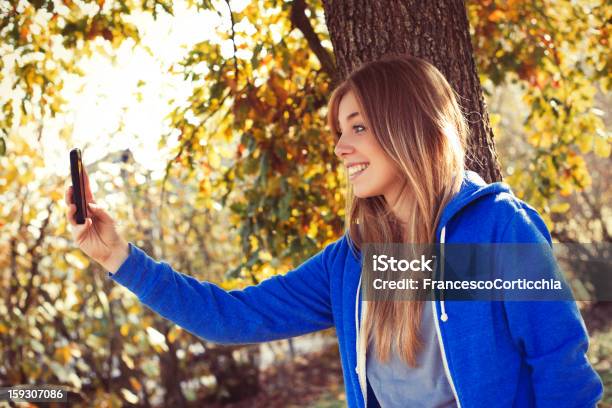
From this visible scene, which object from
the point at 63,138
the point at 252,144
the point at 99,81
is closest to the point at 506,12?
the point at 252,144

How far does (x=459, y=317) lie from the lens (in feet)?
6.04

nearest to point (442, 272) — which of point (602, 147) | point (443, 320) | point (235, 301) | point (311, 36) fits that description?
point (443, 320)

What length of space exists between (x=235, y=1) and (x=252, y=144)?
82cm

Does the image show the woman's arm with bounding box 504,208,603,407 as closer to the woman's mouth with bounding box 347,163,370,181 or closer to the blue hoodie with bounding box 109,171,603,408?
the blue hoodie with bounding box 109,171,603,408

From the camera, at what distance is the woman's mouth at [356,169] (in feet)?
6.77

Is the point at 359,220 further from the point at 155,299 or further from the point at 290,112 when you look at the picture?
the point at 290,112

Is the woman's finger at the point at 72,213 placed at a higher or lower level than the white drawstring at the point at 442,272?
higher

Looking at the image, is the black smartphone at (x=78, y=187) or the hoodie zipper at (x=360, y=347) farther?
the black smartphone at (x=78, y=187)

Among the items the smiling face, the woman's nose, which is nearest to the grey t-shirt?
the smiling face

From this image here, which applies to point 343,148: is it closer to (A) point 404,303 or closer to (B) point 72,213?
(A) point 404,303

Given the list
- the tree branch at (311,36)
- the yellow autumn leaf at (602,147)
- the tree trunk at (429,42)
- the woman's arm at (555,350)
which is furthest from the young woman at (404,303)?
the yellow autumn leaf at (602,147)

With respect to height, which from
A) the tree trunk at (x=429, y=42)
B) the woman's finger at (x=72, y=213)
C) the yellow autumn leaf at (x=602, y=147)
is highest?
the yellow autumn leaf at (x=602, y=147)

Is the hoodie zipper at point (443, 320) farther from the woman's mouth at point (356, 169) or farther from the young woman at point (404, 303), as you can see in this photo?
the woman's mouth at point (356, 169)

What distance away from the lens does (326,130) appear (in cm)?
426
